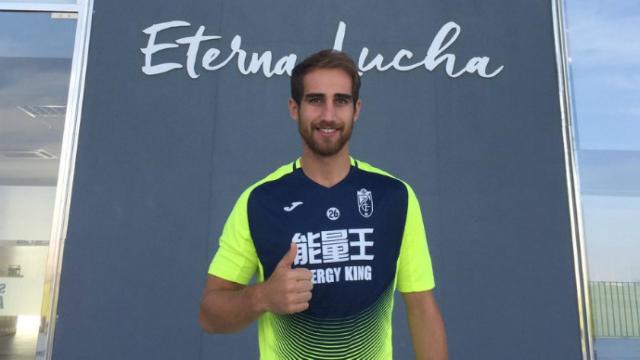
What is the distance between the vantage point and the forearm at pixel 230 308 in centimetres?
119

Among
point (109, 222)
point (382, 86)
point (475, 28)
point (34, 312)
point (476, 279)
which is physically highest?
point (475, 28)

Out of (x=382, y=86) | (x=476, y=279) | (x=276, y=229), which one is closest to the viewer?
(x=276, y=229)

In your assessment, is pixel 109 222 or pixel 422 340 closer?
pixel 422 340

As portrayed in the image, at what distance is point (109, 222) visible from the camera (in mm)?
3574

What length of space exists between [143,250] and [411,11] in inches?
107

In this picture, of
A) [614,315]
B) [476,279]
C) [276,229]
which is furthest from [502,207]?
[276,229]

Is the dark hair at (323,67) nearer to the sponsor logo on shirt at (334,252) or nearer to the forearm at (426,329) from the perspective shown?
the sponsor logo on shirt at (334,252)

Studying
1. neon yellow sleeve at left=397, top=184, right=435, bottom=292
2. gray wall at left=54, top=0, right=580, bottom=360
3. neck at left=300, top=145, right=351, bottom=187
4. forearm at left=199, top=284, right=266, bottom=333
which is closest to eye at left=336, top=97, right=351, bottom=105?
neck at left=300, top=145, right=351, bottom=187

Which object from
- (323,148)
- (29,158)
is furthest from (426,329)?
(29,158)

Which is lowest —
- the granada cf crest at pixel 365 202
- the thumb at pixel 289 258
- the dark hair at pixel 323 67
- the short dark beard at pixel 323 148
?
the thumb at pixel 289 258

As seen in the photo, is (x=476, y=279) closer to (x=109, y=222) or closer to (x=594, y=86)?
(x=594, y=86)

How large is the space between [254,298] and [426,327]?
51 cm

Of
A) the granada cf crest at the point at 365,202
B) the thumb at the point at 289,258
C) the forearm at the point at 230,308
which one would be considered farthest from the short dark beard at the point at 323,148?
the forearm at the point at 230,308

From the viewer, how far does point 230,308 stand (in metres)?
1.25
